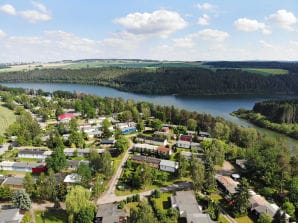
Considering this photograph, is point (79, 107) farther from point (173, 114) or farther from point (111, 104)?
point (173, 114)

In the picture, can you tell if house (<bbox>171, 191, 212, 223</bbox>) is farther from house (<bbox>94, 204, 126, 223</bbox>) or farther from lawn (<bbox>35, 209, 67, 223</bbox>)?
lawn (<bbox>35, 209, 67, 223</bbox>)

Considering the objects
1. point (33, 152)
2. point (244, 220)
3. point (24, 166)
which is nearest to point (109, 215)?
point (244, 220)

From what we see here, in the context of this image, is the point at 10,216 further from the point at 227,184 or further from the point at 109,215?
the point at 227,184

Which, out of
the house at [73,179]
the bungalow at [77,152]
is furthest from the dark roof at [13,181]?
the bungalow at [77,152]

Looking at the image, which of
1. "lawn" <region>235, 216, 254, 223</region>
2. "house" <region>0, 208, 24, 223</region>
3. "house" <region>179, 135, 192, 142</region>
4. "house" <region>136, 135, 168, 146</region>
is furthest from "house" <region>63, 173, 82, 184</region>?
"house" <region>179, 135, 192, 142</region>

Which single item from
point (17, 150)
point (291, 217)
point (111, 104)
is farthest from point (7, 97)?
point (291, 217)

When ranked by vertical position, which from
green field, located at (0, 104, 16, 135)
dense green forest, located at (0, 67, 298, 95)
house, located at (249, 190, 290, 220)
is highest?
Answer: dense green forest, located at (0, 67, 298, 95)
